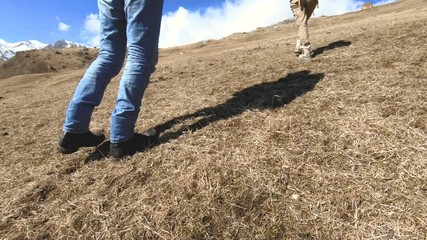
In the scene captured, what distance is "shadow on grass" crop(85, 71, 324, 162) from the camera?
4.49 meters

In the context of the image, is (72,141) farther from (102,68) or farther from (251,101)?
(251,101)

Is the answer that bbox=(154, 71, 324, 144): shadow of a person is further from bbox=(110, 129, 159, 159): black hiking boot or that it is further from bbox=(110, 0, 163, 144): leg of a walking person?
bbox=(110, 0, 163, 144): leg of a walking person

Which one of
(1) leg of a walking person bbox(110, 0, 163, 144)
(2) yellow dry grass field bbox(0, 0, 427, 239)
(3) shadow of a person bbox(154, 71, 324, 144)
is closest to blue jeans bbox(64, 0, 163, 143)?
(1) leg of a walking person bbox(110, 0, 163, 144)

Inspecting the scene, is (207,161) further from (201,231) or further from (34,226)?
(34,226)

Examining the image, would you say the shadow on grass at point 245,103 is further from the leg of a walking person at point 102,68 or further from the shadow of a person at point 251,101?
the leg of a walking person at point 102,68

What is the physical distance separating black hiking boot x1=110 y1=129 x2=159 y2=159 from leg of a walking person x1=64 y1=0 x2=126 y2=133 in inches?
17.0

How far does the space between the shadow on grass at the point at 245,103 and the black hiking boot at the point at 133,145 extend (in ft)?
0.38

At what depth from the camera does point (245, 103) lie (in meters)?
5.37

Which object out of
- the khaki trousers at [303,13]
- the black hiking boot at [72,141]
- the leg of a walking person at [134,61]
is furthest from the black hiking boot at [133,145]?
the khaki trousers at [303,13]

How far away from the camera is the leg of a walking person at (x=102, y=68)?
384 centimetres

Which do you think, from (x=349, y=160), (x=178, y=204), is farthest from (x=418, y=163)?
(x=178, y=204)

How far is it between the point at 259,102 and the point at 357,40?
5319 millimetres

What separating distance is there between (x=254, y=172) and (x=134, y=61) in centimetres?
177

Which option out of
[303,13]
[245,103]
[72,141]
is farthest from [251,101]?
[303,13]
